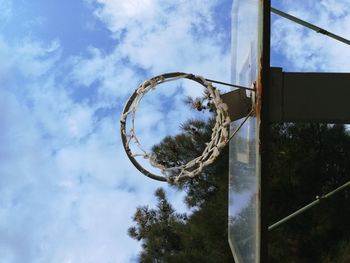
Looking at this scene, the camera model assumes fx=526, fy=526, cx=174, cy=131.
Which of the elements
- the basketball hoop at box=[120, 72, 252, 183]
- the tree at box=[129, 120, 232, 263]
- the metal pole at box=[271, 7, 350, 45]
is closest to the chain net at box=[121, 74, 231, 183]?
the basketball hoop at box=[120, 72, 252, 183]

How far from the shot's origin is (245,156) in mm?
1772

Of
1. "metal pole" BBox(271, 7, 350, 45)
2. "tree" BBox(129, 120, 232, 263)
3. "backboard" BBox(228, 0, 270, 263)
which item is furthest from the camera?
"tree" BBox(129, 120, 232, 263)

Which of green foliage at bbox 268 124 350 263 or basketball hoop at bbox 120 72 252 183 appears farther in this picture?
green foliage at bbox 268 124 350 263

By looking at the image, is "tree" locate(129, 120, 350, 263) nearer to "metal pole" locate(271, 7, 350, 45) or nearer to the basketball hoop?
the basketball hoop

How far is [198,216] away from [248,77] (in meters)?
2.51

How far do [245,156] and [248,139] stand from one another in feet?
0.26

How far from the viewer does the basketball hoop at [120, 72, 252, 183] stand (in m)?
1.77

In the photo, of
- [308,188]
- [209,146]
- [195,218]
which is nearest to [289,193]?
[308,188]

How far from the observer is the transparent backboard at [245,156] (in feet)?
5.27

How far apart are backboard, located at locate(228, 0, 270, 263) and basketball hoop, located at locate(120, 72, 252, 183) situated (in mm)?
79

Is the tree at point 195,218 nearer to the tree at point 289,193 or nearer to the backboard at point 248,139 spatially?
the tree at point 289,193

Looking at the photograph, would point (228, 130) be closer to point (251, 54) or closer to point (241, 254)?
point (251, 54)

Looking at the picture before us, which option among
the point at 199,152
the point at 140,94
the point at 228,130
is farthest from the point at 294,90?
the point at 199,152

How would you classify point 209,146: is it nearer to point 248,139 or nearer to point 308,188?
point 248,139
